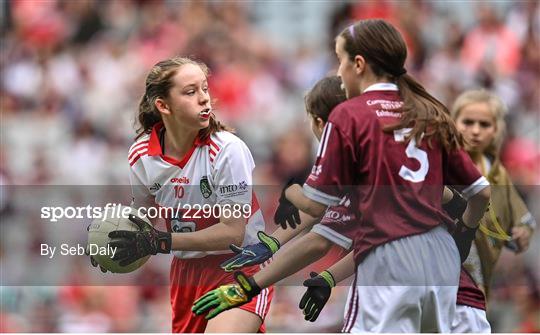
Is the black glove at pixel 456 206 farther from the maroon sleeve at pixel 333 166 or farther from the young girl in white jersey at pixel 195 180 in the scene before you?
the young girl in white jersey at pixel 195 180

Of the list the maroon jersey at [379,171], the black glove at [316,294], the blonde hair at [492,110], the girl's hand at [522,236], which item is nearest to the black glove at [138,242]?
the black glove at [316,294]

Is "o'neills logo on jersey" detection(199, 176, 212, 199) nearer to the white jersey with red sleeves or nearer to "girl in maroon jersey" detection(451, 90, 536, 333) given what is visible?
the white jersey with red sleeves

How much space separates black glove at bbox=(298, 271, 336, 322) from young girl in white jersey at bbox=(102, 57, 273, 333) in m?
0.23

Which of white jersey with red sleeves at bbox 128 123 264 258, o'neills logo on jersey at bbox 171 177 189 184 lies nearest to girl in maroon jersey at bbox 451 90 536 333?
white jersey with red sleeves at bbox 128 123 264 258

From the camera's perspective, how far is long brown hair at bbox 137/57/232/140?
213 inches

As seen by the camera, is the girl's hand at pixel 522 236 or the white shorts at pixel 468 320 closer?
the white shorts at pixel 468 320

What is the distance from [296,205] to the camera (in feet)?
16.8

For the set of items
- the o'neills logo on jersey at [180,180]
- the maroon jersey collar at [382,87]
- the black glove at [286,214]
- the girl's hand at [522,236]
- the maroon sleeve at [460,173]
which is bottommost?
the girl's hand at [522,236]

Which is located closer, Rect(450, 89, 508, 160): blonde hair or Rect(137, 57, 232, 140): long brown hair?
Rect(137, 57, 232, 140): long brown hair

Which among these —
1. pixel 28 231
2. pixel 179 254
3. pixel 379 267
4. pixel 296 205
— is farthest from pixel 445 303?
pixel 28 231

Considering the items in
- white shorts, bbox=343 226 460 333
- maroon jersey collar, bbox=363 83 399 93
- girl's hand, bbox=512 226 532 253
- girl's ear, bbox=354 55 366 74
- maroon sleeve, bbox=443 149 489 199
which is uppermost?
girl's ear, bbox=354 55 366 74

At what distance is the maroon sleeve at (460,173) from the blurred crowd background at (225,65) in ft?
→ 14.6

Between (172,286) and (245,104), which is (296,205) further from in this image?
(245,104)

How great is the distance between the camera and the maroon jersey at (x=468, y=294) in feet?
16.7
